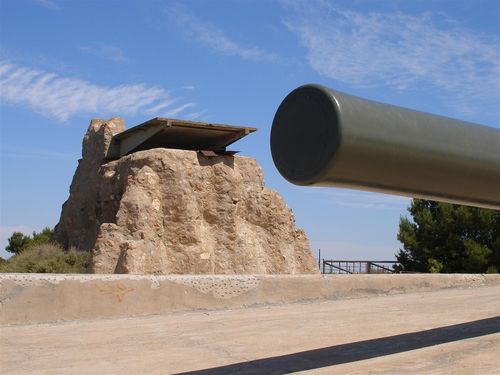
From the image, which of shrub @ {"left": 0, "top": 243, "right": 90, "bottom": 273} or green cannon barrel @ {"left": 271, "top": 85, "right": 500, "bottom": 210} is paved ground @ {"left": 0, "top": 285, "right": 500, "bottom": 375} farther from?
shrub @ {"left": 0, "top": 243, "right": 90, "bottom": 273}

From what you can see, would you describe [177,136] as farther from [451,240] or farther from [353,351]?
[451,240]

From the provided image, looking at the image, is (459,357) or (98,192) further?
(98,192)

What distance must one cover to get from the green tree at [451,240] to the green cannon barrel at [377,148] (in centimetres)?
2237

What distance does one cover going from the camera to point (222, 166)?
48.4 feet

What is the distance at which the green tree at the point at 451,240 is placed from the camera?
24.7 m

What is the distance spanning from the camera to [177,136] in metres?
15.5

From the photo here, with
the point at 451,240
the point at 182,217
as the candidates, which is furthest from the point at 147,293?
the point at 451,240

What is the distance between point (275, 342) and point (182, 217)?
9.41m

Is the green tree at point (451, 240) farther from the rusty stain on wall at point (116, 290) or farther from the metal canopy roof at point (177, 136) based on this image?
the rusty stain on wall at point (116, 290)

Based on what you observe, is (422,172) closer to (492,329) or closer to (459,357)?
(459,357)

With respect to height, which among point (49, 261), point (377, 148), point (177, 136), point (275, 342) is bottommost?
point (275, 342)

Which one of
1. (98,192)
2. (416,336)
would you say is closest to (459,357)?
(416,336)

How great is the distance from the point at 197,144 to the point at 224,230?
288cm

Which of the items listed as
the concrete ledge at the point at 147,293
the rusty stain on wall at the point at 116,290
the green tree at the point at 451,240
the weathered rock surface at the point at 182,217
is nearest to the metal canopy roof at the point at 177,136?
the weathered rock surface at the point at 182,217
